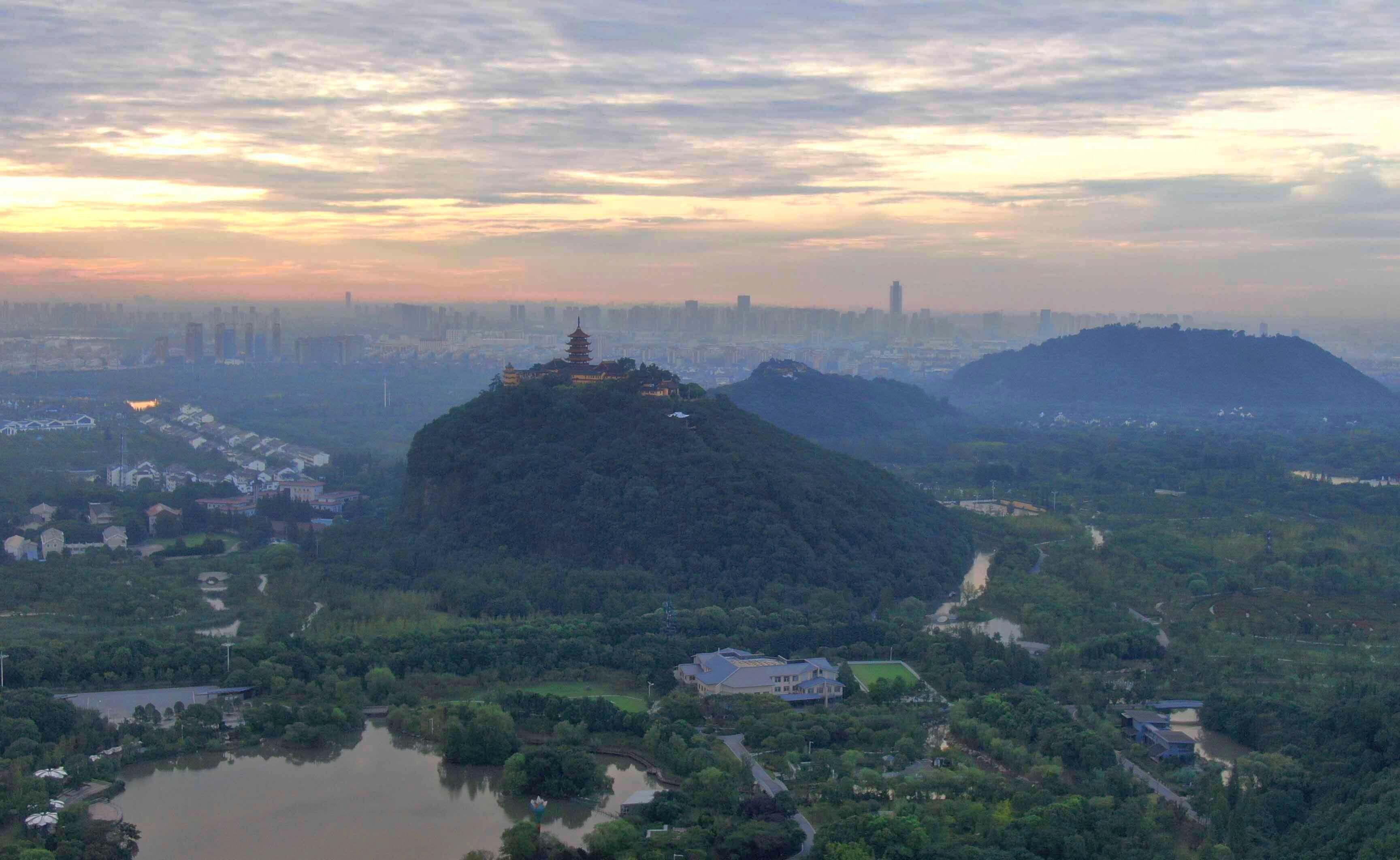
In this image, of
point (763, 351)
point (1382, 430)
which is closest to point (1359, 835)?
point (1382, 430)

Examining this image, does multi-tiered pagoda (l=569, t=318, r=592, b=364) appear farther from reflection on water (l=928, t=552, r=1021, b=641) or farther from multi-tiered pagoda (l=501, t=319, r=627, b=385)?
→ reflection on water (l=928, t=552, r=1021, b=641)

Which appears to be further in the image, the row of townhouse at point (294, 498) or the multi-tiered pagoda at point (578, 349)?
the row of townhouse at point (294, 498)

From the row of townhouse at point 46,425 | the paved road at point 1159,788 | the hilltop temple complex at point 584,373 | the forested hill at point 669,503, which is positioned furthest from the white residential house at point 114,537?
the paved road at point 1159,788

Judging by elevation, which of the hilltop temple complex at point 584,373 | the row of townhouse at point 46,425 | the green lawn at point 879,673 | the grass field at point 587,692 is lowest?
the row of townhouse at point 46,425

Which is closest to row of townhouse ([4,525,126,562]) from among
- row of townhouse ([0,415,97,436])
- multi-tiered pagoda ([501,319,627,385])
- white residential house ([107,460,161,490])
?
white residential house ([107,460,161,490])

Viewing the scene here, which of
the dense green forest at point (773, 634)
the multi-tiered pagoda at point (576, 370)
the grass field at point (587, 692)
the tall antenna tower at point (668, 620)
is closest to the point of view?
the dense green forest at point (773, 634)

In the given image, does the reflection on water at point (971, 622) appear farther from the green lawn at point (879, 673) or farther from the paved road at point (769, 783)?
the paved road at point (769, 783)
